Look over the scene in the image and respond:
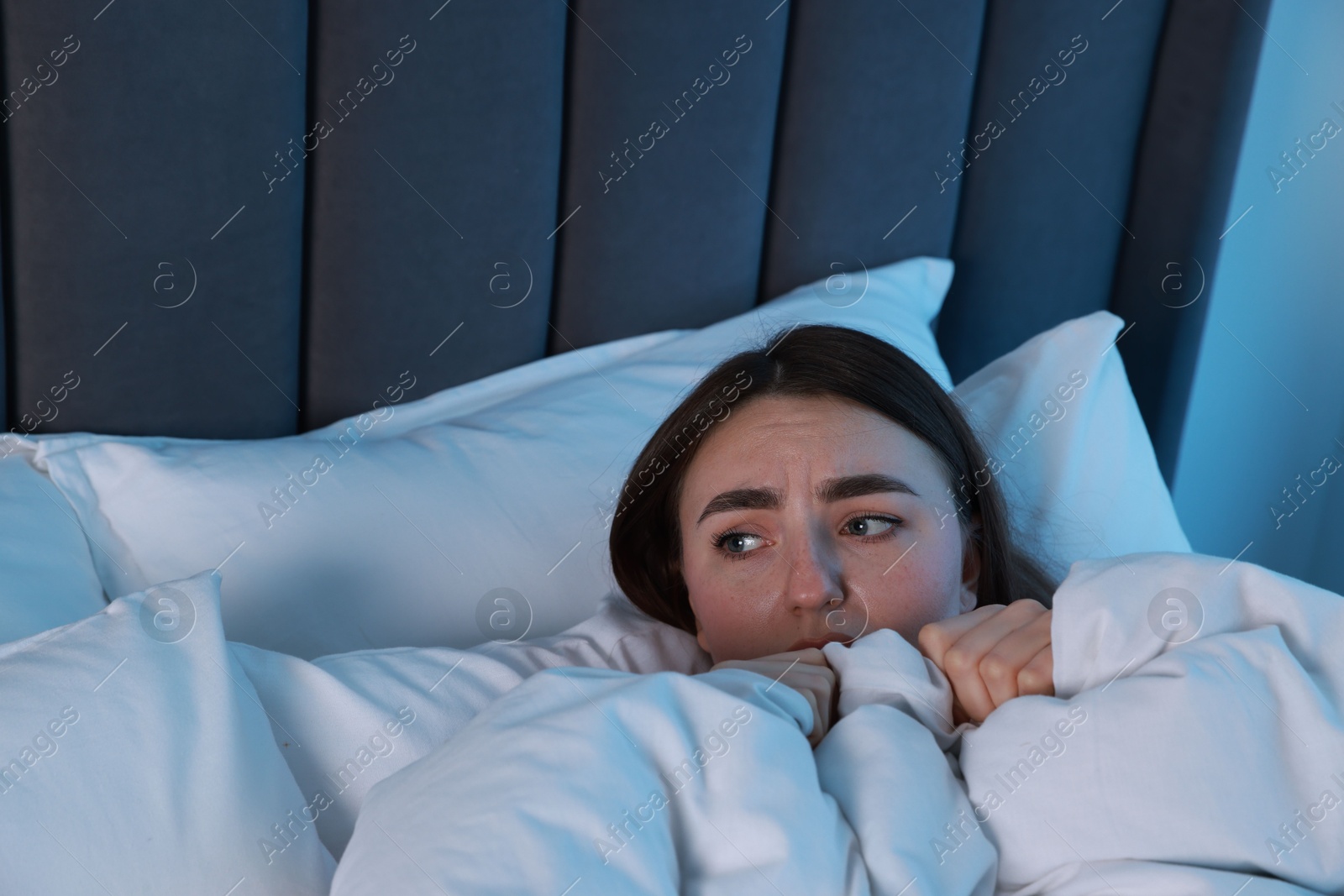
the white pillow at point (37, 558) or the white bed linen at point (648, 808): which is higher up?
the white pillow at point (37, 558)

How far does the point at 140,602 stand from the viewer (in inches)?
33.5

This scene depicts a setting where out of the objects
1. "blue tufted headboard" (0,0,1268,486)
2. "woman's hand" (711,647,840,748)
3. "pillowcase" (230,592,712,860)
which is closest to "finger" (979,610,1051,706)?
"woman's hand" (711,647,840,748)

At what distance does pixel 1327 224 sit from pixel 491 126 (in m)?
1.39

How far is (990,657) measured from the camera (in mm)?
906

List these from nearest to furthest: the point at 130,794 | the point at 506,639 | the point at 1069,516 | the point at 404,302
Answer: the point at 130,794
the point at 506,639
the point at 404,302
the point at 1069,516

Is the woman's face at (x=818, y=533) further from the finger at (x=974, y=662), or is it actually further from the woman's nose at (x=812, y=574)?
the finger at (x=974, y=662)

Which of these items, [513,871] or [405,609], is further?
[405,609]

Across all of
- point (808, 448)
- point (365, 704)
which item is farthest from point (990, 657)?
point (365, 704)

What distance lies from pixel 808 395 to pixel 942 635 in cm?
30

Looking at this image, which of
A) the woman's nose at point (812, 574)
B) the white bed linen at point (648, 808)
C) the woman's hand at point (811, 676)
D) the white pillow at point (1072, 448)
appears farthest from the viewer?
the white pillow at point (1072, 448)

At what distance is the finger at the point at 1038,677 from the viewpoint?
Answer: 88 centimetres

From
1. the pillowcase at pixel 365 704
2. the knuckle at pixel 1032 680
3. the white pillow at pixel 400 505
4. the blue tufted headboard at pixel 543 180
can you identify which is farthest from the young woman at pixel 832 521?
the blue tufted headboard at pixel 543 180

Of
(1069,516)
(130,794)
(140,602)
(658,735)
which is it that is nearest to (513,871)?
(658,735)

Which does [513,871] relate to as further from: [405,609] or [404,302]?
[404,302]
